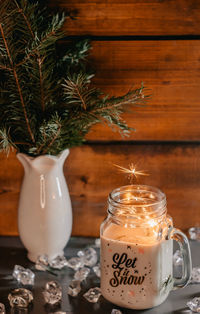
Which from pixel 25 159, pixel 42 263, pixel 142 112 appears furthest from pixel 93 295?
pixel 142 112

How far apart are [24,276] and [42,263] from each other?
0.18ft

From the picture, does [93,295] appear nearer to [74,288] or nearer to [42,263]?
[74,288]

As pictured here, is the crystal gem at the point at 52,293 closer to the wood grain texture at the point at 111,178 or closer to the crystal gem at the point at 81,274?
the crystal gem at the point at 81,274

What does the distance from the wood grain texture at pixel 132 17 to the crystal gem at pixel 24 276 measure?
18.8 inches

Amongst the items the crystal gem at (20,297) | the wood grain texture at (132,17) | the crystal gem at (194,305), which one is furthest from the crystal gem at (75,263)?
the wood grain texture at (132,17)

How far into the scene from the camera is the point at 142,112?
919 millimetres

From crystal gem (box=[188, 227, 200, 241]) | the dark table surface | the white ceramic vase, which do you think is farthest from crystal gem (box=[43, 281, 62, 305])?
crystal gem (box=[188, 227, 200, 241])

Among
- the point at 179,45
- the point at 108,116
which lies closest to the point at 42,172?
the point at 108,116

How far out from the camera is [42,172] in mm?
822

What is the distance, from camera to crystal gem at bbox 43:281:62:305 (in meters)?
0.73

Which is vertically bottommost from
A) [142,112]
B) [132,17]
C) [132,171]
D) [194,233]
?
[194,233]

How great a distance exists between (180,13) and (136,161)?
1.05 ft

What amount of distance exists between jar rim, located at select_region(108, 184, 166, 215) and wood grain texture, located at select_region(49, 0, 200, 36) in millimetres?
330

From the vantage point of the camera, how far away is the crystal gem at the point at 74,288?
76cm
